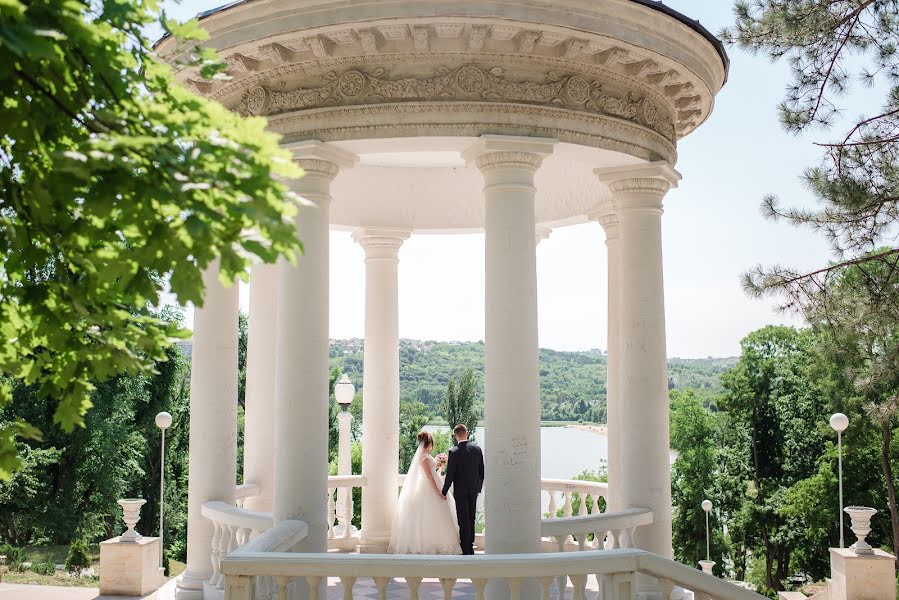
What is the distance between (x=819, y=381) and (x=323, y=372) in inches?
2877

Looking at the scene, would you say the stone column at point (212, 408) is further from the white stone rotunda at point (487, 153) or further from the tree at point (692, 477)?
the tree at point (692, 477)

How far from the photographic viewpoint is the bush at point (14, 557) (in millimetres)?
59500

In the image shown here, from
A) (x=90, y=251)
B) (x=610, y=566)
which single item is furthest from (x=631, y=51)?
(x=90, y=251)

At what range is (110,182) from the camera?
7.03m

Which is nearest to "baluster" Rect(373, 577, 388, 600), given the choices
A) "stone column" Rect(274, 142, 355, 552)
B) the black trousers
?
"stone column" Rect(274, 142, 355, 552)

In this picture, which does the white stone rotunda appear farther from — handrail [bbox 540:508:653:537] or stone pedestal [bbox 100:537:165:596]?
stone pedestal [bbox 100:537:165:596]

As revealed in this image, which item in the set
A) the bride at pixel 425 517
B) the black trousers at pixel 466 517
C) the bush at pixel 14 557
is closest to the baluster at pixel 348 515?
the bride at pixel 425 517

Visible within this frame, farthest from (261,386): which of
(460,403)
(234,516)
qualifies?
(460,403)

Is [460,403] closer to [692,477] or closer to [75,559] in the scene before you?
[692,477]

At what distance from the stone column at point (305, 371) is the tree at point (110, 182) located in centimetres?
1007

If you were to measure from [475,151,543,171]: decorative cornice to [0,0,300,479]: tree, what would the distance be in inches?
415

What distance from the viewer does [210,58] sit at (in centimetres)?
860

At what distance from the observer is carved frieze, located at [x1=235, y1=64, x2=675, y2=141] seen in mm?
18703

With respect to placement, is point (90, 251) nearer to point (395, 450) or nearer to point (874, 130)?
point (874, 130)
